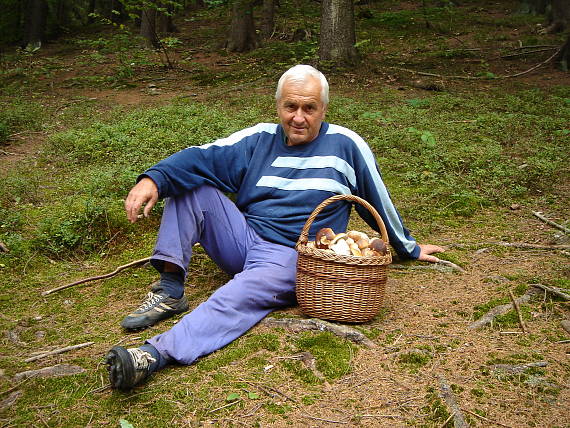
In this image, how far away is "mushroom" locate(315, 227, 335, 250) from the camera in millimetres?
3406

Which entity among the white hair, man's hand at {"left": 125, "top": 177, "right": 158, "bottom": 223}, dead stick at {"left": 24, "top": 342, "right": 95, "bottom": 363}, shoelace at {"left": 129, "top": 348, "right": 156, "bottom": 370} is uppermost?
the white hair

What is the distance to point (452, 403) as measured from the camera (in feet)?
8.93

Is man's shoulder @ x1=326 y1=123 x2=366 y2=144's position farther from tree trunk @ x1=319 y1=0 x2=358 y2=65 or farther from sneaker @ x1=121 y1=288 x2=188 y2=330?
tree trunk @ x1=319 y1=0 x2=358 y2=65

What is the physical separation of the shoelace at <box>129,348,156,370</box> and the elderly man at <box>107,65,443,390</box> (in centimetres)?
47

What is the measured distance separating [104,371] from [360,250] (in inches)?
59.4

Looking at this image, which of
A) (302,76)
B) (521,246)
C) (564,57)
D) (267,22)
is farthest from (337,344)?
(267,22)

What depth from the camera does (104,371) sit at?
3.13 m

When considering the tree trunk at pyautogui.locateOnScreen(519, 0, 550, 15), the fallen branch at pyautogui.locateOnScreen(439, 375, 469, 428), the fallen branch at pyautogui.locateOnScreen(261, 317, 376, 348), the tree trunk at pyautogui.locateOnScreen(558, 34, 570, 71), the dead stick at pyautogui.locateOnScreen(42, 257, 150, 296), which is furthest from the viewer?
the tree trunk at pyautogui.locateOnScreen(519, 0, 550, 15)

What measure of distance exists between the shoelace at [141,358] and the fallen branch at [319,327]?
2.62 ft

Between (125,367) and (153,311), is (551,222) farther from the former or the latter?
(125,367)

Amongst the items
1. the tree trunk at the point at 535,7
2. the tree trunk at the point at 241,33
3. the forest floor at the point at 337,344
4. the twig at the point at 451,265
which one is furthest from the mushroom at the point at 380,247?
the tree trunk at the point at 535,7

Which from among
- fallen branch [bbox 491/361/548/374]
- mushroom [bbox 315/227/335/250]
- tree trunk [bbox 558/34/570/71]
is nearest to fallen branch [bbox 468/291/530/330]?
fallen branch [bbox 491/361/548/374]

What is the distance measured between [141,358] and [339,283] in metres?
1.12

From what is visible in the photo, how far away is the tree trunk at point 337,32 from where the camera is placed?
34.8 ft
